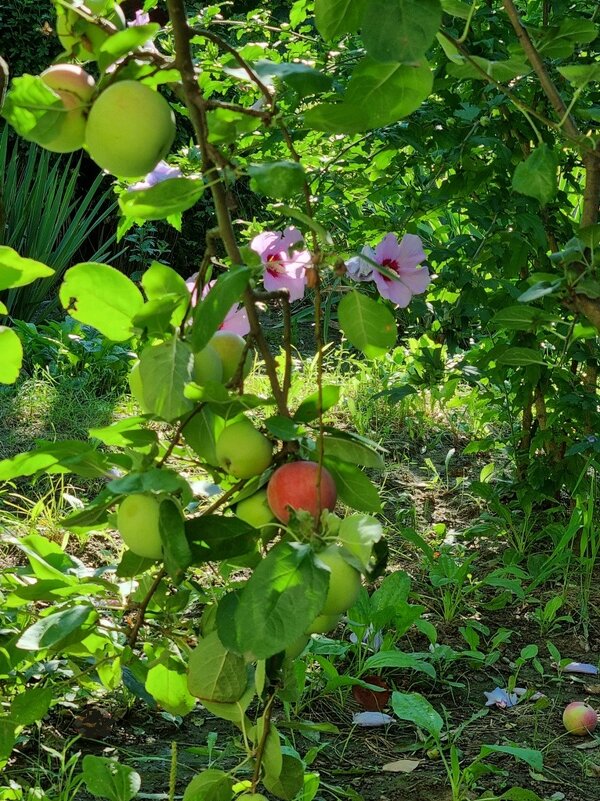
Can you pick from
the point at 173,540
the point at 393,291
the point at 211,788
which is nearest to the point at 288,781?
the point at 211,788

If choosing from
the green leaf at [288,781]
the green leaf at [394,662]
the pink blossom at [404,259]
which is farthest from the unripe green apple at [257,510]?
the green leaf at [394,662]

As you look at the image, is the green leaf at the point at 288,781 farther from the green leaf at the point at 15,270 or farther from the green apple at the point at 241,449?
the green leaf at the point at 15,270

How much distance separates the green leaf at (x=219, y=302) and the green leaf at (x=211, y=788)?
527mm

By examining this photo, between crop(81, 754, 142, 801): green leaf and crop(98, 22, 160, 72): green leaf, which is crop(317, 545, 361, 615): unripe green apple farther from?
crop(81, 754, 142, 801): green leaf

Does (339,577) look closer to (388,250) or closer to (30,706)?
(30,706)

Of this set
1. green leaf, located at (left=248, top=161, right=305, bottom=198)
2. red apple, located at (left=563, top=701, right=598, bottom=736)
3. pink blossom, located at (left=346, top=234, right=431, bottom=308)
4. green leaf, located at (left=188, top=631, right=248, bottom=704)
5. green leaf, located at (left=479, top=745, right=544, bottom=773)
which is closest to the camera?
green leaf, located at (left=248, top=161, right=305, bottom=198)

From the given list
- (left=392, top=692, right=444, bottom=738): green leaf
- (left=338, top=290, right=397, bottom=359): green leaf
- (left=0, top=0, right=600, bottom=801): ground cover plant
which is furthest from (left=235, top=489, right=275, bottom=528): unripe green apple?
(left=392, top=692, right=444, bottom=738): green leaf

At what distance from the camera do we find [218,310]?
0.60 metres

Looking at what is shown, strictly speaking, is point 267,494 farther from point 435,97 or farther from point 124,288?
point 435,97

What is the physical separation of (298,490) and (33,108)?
28 centimetres

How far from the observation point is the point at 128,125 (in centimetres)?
58

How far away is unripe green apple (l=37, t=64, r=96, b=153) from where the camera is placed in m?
0.60

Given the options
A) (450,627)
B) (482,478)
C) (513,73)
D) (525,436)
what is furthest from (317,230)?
(482,478)

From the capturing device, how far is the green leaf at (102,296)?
71 cm
